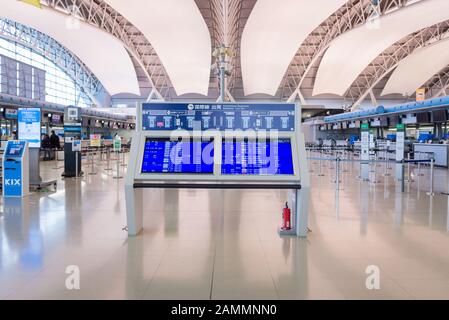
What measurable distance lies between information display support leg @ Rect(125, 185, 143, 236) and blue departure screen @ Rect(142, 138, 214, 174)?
0.34 meters

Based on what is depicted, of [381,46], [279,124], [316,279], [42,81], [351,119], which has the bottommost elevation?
[316,279]

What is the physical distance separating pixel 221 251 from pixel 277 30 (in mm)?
31186

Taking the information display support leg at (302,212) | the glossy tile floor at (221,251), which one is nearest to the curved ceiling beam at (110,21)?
the glossy tile floor at (221,251)

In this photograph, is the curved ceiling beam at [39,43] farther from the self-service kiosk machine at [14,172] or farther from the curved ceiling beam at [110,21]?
the self-service kiosk machine at [14,172]

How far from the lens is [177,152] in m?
5.27

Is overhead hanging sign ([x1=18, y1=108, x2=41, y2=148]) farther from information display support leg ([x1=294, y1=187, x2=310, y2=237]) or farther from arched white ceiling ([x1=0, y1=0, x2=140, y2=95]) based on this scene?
arched white ceiling ([x1=0, y1=0, x2=140, y2=95])

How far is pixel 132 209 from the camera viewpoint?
16.7ft

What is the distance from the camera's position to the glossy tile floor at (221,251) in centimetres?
324

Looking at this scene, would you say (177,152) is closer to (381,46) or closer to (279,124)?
(279,124)

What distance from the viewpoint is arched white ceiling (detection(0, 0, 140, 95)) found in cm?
2948

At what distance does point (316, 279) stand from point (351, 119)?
27.9 m

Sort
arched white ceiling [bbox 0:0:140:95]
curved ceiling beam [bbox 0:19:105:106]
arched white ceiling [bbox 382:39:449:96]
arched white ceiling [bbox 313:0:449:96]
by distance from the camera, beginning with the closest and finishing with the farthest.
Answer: arched white ceiling [bbox 313:0:449:96]
arched white ceiling [bbox 0:0:140:95]
curved ceiling beam [bbox 0:19:105:106]
arched white ceiling [bbox 382:39:449:96]

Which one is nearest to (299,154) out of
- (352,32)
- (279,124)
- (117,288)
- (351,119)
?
(279,124)

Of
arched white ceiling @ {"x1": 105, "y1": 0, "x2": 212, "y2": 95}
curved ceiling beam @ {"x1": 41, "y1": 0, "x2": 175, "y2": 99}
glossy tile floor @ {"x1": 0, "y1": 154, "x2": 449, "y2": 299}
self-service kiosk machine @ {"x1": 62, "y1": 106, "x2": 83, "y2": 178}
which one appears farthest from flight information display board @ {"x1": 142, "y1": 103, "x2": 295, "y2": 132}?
curved ceiling beam @ {"x1": 41, "y1": 0, "x2": 175, "y2": 99}
